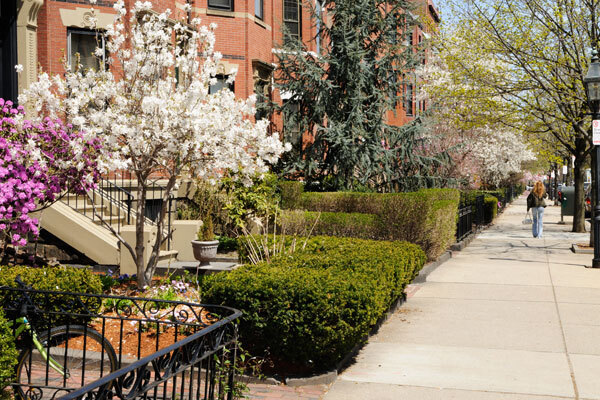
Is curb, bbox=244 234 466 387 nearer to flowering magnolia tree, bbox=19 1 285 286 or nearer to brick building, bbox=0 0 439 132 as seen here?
flowering magnolia tree, bbox=19 1 285 286

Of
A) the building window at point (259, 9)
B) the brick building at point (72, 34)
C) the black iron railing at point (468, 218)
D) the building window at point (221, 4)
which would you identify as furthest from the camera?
the building window at point (259, 9)

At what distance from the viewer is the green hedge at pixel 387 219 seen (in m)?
14.2

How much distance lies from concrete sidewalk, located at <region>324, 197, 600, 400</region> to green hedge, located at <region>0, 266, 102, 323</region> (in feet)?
9.61

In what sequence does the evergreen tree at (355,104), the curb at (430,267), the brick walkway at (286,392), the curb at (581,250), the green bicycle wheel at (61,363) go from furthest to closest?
the evergreen tree at (355,104) → the curb at (581,250) → the curb at (430,267) → the brick walkway at (286,392) → the green bicycle wheel at (61,363)

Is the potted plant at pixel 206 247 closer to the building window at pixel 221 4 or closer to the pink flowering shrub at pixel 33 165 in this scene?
the pink flowering shrub at pixel 33 165

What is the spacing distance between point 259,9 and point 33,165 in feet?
44.8

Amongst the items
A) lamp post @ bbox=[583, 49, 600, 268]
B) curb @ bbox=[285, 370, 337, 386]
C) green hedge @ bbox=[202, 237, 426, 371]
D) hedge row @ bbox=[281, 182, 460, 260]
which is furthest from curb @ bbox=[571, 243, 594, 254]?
curb @ bbox=[285, 370, 337, 386]

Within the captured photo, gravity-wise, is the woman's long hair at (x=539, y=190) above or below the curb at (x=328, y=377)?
above

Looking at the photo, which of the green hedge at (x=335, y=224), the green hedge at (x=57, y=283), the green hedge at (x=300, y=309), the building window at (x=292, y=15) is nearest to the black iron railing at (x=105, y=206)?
the green hedge at (x=335, y=224)

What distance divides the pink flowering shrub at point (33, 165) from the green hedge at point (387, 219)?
5628 mm

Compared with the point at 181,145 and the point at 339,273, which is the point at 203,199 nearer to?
the point at 181,145

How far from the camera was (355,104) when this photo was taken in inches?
743

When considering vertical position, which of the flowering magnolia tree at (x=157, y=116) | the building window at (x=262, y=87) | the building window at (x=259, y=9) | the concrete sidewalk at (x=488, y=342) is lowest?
the concrete sidewalk at (x=488, y=342)

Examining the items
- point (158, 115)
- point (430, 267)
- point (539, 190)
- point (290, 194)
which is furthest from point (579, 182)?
point (158, 115)
